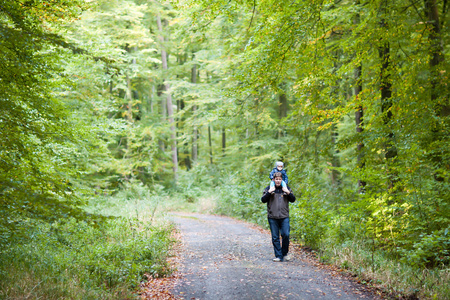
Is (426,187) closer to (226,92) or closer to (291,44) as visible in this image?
(291,44)

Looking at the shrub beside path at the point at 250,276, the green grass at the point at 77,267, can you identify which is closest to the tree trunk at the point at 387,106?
the shrub beside path at the point at 250,276

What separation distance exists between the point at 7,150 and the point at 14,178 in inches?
15.9

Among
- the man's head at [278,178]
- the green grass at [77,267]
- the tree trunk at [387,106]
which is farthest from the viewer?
the man's head at [278,178]

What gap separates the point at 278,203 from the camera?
7379 millimetres

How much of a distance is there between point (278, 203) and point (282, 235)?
0.72 meters

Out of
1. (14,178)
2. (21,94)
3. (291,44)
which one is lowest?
(14,178)

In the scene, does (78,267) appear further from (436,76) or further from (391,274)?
(436,76)

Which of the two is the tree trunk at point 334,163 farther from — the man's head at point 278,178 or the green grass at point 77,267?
the green grass at point 77,267

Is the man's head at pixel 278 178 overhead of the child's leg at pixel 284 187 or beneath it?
overhead

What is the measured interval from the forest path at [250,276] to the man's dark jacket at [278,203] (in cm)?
105

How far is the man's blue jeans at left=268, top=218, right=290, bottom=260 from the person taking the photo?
729cm

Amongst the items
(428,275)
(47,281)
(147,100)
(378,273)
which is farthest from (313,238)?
(147,100)

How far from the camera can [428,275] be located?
5.21 m

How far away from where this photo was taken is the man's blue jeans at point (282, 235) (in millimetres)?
7289
